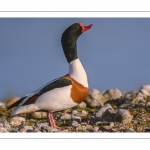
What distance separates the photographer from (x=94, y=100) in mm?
10602

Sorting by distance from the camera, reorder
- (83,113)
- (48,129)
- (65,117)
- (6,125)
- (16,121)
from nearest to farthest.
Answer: (48,129) < (6,125) < (16,121) < (65,117) < (83,113)

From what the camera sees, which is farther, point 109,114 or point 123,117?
point 109,114

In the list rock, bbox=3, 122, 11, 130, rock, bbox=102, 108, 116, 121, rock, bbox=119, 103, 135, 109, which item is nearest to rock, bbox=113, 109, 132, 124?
rock, bbox=102, 108, 116, 121

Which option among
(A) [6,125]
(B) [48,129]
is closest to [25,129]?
(B) [48,129]

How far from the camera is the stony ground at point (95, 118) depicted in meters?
8.55

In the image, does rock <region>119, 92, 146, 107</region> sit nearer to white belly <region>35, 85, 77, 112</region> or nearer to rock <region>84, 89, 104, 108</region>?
rock <region>84, 89, 104, 108</region>

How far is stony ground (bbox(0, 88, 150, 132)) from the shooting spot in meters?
8.55

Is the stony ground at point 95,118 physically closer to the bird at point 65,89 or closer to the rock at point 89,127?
the rock at point 89,127

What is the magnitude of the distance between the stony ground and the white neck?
1.97ft

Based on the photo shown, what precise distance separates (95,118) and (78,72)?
0.85 m

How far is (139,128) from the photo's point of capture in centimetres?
853

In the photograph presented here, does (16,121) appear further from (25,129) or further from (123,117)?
(123,117)

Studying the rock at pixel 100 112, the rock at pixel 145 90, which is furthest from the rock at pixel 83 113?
the rock at pixel 145 90
